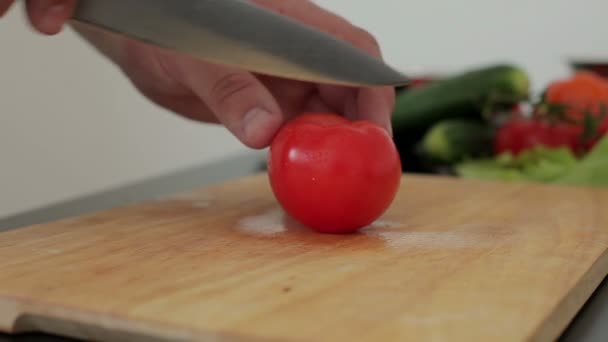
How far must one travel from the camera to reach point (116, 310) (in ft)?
2.55

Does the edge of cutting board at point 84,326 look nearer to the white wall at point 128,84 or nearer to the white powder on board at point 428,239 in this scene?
the white powder on board at point 428,239

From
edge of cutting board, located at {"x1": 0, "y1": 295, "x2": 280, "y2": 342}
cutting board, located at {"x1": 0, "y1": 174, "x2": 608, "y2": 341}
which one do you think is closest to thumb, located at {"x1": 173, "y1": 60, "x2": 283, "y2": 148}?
cutting board, located at {"x1": 0, "y1": 174, "x2": 608, "y2": 341}

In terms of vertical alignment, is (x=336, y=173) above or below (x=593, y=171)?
above

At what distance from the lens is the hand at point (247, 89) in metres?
1.17

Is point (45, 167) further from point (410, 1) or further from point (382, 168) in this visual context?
point (410, 1)

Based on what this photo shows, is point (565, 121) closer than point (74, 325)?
No

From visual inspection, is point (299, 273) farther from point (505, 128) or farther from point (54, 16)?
point (505, 128)

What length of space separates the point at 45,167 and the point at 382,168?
1566 mm

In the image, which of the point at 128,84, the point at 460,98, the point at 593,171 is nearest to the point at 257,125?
the point at 593,171

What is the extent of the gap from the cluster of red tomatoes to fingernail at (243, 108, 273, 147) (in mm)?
732

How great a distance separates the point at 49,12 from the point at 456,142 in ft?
3.28

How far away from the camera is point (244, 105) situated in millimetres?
1164

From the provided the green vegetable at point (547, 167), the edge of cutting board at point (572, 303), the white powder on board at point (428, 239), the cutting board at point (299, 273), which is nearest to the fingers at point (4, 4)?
the cutting board at point (299, 273)

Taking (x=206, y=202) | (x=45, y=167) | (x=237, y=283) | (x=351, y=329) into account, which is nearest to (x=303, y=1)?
(x=206, y=202)
